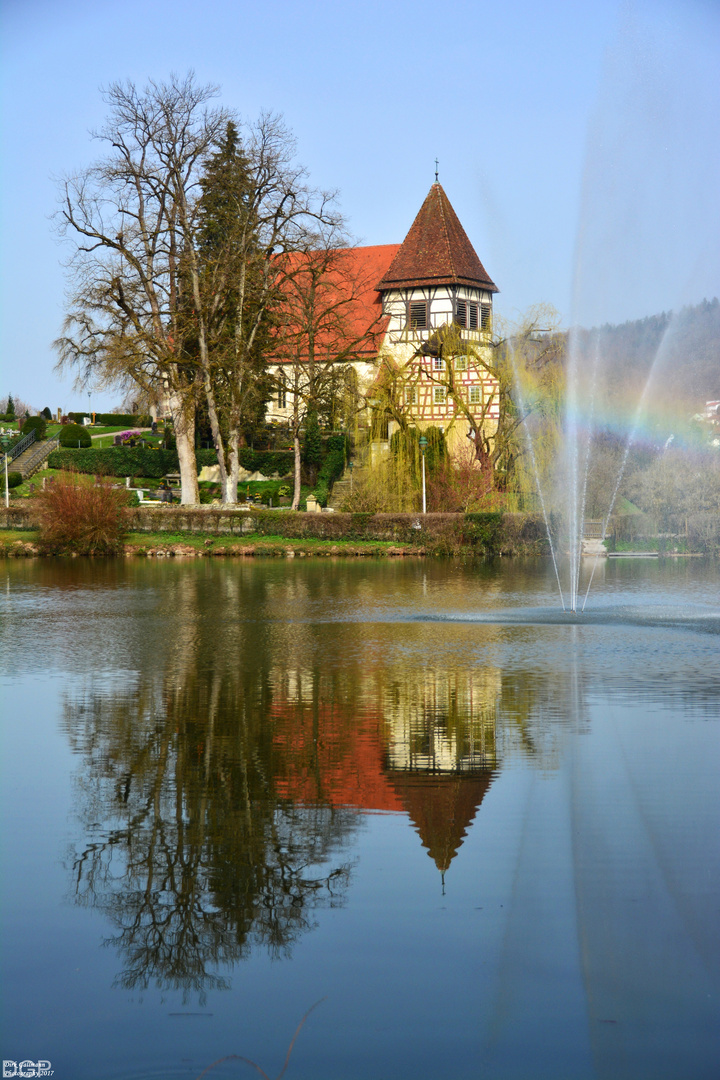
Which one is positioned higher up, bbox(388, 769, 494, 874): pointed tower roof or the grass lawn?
the grass lawn

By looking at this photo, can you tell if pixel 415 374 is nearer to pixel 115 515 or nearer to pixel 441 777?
pixel 115 515

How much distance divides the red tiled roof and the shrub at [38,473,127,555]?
13.4 m

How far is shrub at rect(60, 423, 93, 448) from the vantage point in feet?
225

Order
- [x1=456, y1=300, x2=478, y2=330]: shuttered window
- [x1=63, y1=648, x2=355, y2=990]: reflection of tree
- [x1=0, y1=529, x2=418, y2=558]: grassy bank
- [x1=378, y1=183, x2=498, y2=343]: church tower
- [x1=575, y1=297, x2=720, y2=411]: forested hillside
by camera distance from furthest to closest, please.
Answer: [x1=456, y1=300, x2=478, y2=330]: shuttered window < [x1=378, y1=183, x2=498, y2=343]: church tower < [x1=0, y1=529, x2=418, y2=558]: grassy bank < [x1=575, y1=297, x2=720, y2=411]: forested hillside < [x1=63, y1=648, x2=355, y2=990]: reflection of tree

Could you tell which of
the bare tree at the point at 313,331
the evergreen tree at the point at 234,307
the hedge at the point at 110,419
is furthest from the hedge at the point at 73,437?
the evergreen tree at the point at 234,307

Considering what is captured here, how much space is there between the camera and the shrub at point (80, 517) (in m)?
39.0

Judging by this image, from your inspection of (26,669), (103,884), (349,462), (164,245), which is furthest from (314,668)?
(349,462)

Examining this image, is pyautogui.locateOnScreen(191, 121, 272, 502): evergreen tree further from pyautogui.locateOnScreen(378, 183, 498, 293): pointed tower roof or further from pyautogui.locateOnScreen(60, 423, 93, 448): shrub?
pyautogui.locateOnScreen(60, 423, 93, 448): shrub

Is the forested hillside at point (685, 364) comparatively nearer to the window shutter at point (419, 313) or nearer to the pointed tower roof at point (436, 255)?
the pointed tower roof at point (436, 255)

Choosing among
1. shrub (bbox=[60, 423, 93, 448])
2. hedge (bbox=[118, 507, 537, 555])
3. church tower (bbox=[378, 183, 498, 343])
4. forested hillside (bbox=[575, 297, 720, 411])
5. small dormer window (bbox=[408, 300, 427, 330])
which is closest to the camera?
forested hillside (bbox=[575, 297, 720, 411])

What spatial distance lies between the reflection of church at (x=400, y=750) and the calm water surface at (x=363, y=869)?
0.13 ft

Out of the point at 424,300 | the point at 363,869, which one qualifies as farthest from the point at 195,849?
the point at 424,300

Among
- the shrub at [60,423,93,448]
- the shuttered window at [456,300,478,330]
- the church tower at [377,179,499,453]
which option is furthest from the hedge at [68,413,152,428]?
the shuttered window at [456,300,478,330]

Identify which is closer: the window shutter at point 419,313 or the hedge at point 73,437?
the window shutter at point 419,313
